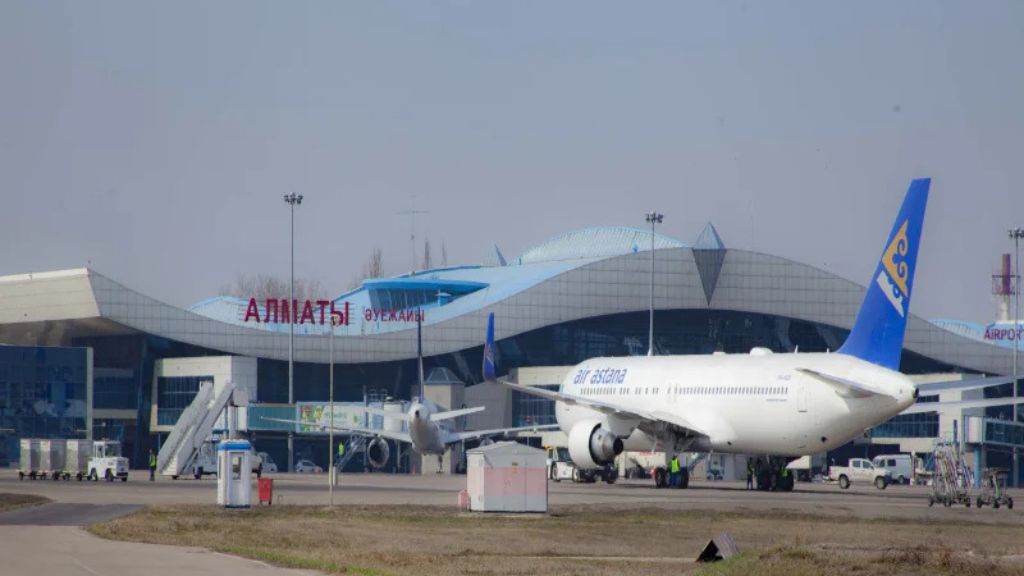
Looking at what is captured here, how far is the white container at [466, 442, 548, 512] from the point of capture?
47062 mm

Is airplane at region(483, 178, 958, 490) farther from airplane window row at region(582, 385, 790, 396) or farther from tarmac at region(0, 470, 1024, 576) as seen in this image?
tarmac at region(0, 470, 1024, 576)

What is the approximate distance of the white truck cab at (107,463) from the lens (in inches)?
3194

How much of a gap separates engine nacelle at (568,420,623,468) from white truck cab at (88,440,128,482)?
23.2 m

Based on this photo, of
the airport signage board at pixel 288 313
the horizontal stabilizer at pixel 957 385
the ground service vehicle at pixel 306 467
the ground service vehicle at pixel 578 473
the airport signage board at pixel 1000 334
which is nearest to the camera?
the horizontal stabilizer at pixel 957 385

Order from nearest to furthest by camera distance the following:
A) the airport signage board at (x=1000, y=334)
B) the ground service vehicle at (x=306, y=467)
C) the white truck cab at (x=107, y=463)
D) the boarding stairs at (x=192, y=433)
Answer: the white truck cab at (x=107, y=463) < the boarding stairs at (x=192, y=433) < the ground service vehicle at (x=306, y=467) < the airport signage board at (x=1000, y=334)

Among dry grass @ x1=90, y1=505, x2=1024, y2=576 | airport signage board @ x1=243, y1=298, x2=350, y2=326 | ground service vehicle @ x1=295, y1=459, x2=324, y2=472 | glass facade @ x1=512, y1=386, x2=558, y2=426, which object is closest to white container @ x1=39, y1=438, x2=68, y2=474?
ground service vehicle @ x1=295, y1=459, x2=324, y2=472

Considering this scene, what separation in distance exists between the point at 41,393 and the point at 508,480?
77449 mm

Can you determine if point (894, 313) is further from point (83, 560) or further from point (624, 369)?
point (83, 560)

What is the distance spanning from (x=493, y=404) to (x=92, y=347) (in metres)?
32.2

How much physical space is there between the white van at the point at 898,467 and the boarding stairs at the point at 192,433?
37.0 m

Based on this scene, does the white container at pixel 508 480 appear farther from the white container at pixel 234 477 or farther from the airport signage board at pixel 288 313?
the airport signage board at pixel 288 313

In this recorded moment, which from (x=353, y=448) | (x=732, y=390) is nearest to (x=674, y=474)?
(x=732, y=390)

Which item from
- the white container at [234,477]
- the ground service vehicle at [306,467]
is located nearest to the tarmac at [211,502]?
the white container at [234,477]

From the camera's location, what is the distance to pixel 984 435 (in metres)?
100
